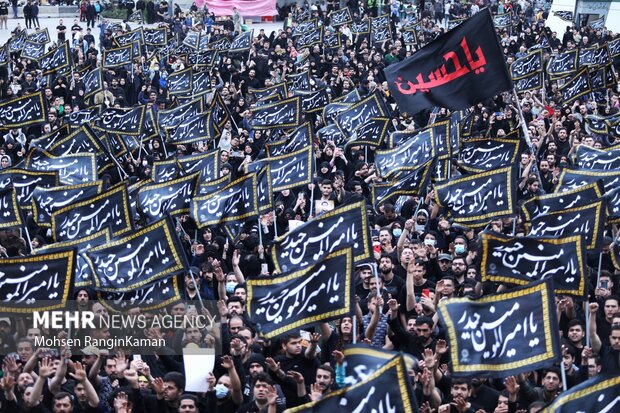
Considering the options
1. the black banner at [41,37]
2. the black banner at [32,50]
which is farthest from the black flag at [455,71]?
the black banner at [41,37]

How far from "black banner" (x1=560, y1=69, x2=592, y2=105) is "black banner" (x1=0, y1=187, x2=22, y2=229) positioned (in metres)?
12.1

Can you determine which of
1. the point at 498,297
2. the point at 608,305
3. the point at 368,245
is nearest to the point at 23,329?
the point at 368,245

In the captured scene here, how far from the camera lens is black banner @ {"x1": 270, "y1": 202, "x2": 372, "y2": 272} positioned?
11930 millimetres

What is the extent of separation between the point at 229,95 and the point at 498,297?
1888cm

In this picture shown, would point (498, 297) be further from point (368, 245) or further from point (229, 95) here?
point (229, 95)

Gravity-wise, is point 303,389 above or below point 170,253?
below

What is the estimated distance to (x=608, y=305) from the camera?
37.8 ft

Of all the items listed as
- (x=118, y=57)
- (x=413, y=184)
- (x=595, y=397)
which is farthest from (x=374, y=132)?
(x=118, y=57)

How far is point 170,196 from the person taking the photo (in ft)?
50.6

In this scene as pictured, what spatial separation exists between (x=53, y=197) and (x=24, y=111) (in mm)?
6017

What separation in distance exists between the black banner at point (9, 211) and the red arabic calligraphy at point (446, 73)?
5266 mm

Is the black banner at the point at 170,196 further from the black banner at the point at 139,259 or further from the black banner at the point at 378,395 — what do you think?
the black banner at the point at 378,395

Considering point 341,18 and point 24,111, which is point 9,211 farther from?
point 341,18

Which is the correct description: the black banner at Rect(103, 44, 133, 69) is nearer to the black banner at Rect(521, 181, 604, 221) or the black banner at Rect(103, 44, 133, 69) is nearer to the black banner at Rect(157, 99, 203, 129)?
the black banner at Rect(157, 99, 203, 129)
